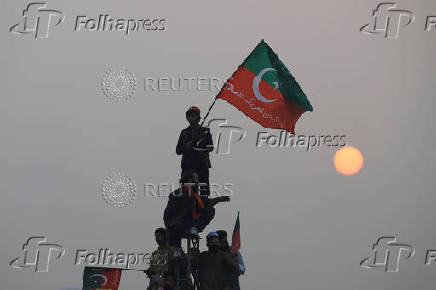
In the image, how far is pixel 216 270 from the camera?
20641 millimetres

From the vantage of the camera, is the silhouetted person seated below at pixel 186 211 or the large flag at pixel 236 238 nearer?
the silhouetted person seated below at pixel 186 211

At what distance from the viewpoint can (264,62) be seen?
25.0 meters

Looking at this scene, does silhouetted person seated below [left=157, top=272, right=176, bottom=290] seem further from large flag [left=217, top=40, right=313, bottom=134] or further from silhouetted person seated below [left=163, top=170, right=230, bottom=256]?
large flag [left=217, top=40, right=313, bottom=134]

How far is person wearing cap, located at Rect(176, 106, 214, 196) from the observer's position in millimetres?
21969

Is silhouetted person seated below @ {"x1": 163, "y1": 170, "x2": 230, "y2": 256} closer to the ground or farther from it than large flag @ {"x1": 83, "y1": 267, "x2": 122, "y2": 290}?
farther from it

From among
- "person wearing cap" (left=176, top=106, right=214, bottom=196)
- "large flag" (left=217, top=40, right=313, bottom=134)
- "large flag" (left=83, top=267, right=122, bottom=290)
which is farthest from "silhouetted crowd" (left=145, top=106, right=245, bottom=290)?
"large flag" (left=217, top=40, right=313, bottom=134)

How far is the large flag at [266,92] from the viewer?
24500 mm

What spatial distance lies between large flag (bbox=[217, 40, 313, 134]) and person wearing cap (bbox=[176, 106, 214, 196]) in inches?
99.6

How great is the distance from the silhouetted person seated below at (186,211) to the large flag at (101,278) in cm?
215

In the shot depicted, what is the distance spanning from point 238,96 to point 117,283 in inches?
265

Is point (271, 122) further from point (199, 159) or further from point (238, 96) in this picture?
point (199, 159)

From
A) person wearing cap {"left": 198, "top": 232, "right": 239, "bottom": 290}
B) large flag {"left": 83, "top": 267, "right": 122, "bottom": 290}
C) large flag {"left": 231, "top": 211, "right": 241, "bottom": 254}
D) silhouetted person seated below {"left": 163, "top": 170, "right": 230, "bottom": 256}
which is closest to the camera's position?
person wearing cap {"left": 198, "top": 232, "right": 239, "bottom": 290}

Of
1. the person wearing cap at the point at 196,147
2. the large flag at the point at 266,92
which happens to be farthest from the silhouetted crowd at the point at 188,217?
the large flag at the point at 266,92

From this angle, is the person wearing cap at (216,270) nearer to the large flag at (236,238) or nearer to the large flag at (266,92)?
the large flag at (236,238)
